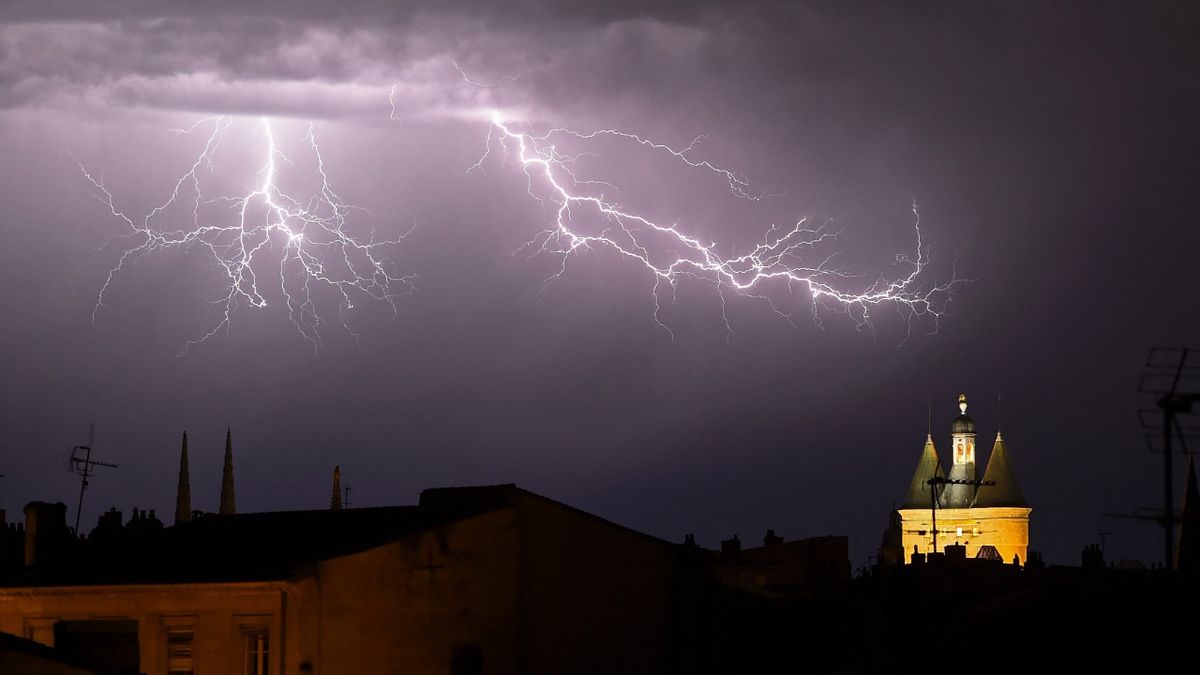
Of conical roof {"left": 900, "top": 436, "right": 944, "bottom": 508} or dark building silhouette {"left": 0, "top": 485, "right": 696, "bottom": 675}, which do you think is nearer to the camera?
dark building silhouette {"left": 0, "top": 485, "right": 696, "bottom": 675}

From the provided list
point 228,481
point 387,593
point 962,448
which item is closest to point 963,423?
point 962,448

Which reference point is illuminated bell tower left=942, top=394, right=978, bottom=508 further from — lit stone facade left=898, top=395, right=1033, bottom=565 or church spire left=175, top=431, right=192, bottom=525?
church spire left=175, top=431, right=192, bottom=525

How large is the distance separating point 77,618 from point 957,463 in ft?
295

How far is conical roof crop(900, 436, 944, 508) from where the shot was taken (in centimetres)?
11031

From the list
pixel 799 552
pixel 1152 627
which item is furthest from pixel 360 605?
pixel 799 552

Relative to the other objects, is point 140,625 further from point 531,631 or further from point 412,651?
point 531,631

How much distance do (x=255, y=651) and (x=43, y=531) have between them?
7.96 metres

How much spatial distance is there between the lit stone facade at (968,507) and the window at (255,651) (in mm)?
80601

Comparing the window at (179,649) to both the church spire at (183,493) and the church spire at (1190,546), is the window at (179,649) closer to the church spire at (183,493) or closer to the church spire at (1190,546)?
the church spire at (1190,546)

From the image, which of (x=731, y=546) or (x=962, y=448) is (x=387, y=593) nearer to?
(x=731, y=546)

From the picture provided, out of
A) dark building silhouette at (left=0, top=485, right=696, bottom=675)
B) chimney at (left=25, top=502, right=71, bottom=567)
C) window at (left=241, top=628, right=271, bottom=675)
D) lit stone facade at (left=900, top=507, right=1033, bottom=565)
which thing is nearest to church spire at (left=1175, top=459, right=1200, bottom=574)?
dark building silhouette at (left=0, top=485, right=696, bottom=675)

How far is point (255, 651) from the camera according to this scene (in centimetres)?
2664

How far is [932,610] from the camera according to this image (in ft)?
108

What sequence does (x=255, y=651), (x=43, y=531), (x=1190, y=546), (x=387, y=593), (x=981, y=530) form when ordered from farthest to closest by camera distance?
(x=981, y=530) < (x=1190, y=546) < (x=43, y=531) < (x=387, y=593) < (x=255, y=651)
